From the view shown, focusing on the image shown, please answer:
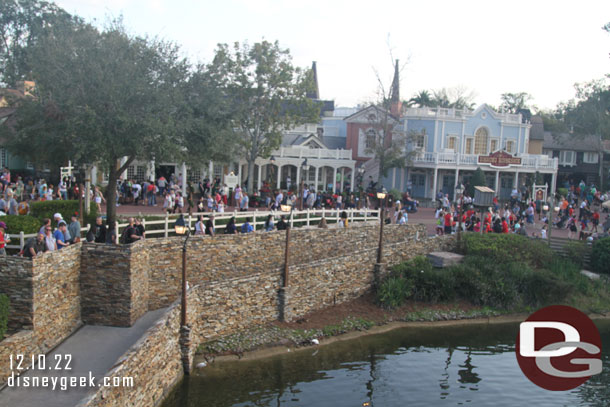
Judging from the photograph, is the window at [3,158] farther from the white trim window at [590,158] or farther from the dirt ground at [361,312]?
the white trim window at [590,158]

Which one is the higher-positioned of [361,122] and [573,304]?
[361,122]

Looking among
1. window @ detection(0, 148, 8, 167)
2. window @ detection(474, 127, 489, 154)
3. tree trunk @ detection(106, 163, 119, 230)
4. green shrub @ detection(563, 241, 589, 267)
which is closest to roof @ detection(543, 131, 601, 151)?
window @ detection(474, 127, 489, 154)

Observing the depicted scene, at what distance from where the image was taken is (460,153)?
4516cm

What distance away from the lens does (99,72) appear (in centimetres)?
2266

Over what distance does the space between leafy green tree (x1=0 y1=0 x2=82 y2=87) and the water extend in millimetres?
40868

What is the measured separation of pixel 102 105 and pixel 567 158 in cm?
4993

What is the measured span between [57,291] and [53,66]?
36.7 ft

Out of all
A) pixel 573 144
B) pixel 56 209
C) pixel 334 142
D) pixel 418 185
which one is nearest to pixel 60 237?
pixel 56 209

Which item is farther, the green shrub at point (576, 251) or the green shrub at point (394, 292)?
the green shrub at point (576, 251)

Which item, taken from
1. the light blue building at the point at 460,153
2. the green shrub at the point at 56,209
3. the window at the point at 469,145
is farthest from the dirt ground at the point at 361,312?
the window at the point at 469,145

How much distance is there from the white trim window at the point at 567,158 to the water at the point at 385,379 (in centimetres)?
4079

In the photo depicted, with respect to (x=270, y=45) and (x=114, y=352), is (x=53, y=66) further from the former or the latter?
(x=270, y=45)

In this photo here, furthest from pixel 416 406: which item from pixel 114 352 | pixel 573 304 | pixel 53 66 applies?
pixel 53 66

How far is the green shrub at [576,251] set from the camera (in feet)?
98.8
